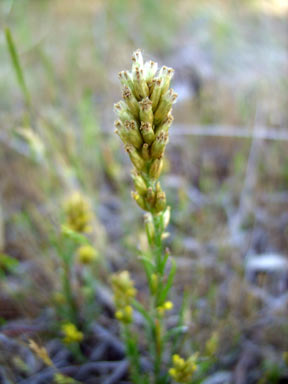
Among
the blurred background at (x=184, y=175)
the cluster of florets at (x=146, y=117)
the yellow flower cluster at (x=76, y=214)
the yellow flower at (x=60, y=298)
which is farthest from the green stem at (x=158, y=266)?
the yellow flower at (x=60, y=298)

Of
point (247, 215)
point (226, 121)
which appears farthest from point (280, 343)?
point (226, 121)

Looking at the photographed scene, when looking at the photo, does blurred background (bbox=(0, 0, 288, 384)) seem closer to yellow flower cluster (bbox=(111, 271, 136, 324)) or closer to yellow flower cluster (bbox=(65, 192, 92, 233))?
yellow flower cluster (bbox=(65, 192, 92, 233))

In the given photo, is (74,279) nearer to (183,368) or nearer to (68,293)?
(68,293)

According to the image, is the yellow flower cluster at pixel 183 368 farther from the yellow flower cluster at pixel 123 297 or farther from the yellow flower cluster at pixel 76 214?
the yellow flower cluster at pixel 76 214

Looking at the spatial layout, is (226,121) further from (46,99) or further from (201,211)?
(46,99)

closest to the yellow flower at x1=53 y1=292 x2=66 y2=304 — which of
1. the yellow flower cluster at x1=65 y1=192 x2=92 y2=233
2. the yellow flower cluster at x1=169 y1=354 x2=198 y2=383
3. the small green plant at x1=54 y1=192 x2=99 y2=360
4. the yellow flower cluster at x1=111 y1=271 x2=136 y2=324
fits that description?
the small green plant at x1=54 y1=192 x2=99 y2=360

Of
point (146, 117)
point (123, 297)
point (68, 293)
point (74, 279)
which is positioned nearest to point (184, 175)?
point (74, 279)

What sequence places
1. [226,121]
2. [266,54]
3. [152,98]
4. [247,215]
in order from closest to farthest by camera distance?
1. [152,98]
2. [247,215]
3. [226,121]
4. [266,54]
